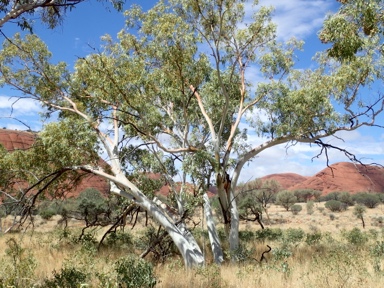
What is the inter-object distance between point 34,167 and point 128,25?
5.25 meters

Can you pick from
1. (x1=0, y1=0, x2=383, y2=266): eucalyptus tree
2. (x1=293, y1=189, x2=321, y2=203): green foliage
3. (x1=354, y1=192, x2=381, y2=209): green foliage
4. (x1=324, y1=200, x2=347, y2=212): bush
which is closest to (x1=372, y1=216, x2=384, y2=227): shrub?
(x1=324, y1=200, x2=347, y2=212): bush

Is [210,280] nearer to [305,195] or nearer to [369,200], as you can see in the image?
[369,200]

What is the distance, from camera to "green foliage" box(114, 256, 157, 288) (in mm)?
4891

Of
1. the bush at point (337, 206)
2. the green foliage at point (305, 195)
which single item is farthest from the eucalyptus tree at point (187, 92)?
the green foliage at point (305, 195)

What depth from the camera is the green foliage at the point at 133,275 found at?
489cm

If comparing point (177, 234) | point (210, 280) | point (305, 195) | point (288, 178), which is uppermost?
point (288, 178)

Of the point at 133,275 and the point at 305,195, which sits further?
the point at 305,195

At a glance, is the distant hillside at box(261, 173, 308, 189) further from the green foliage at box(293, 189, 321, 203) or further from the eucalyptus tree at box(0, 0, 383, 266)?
the eucalyptus tree at box(0, 0, 383, 266)

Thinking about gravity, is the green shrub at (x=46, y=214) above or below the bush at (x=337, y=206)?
above

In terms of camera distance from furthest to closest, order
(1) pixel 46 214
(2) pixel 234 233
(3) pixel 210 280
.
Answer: (1) pixel 46 214 → (2) pixel 234 233 → (3) pixel 210 280

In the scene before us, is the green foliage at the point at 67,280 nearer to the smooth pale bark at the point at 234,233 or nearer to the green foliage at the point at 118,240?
the smooth pale bark at the point at 234,233

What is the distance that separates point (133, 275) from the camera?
497cm

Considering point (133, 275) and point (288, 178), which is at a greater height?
point (288, 178)

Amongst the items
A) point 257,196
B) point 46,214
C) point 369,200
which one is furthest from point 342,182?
point 46,214
